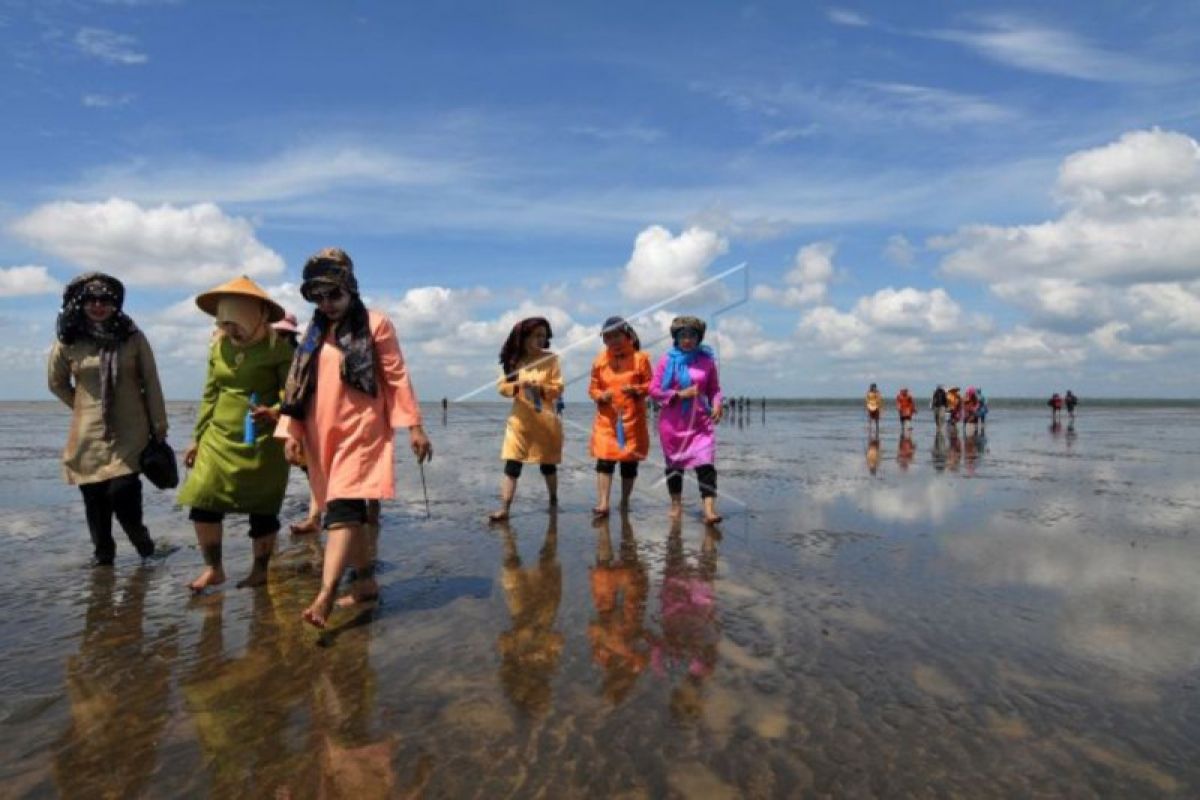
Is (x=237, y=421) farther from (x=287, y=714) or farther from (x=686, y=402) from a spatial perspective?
(x=686, y=402)

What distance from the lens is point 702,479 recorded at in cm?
706

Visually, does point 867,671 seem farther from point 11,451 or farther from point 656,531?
point 11,451

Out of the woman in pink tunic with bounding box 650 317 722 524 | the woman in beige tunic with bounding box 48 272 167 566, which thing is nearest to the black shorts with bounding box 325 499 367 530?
the woman in beige tunic with bounding box 48 272 167 566

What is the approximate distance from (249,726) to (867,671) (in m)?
2.34

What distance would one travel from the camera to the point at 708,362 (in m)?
7.31

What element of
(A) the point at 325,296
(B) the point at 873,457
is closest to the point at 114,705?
(A) the point at 325,296

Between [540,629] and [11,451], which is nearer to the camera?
[540,629]

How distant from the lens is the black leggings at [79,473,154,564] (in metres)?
5.16

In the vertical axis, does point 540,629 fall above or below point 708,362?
below

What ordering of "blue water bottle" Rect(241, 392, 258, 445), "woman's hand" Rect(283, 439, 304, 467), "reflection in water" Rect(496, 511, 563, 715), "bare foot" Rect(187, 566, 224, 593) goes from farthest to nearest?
1. "bare foot" Rect(187, 566, 224, 593)
2. "blue water bottle" Rect(241, 392, 258, 445)
3. "woman's hand" Rect(283, 439, 304, 467)
4. "reflection in water" Rect(496, 511, 563, 715)

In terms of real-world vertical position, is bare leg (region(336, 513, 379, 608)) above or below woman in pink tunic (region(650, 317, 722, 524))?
below

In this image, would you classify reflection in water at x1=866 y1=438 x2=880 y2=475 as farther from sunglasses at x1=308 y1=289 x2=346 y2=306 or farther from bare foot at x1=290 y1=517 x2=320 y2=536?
sunglasses at x1=308 y1=289 x2=346 y2=306

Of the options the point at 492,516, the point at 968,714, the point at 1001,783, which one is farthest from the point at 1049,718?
the point at 492,516

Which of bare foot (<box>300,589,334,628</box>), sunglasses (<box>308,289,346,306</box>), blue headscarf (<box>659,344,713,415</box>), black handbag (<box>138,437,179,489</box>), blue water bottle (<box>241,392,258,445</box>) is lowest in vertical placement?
bare foot (<box>300,589,334,628</box>)
